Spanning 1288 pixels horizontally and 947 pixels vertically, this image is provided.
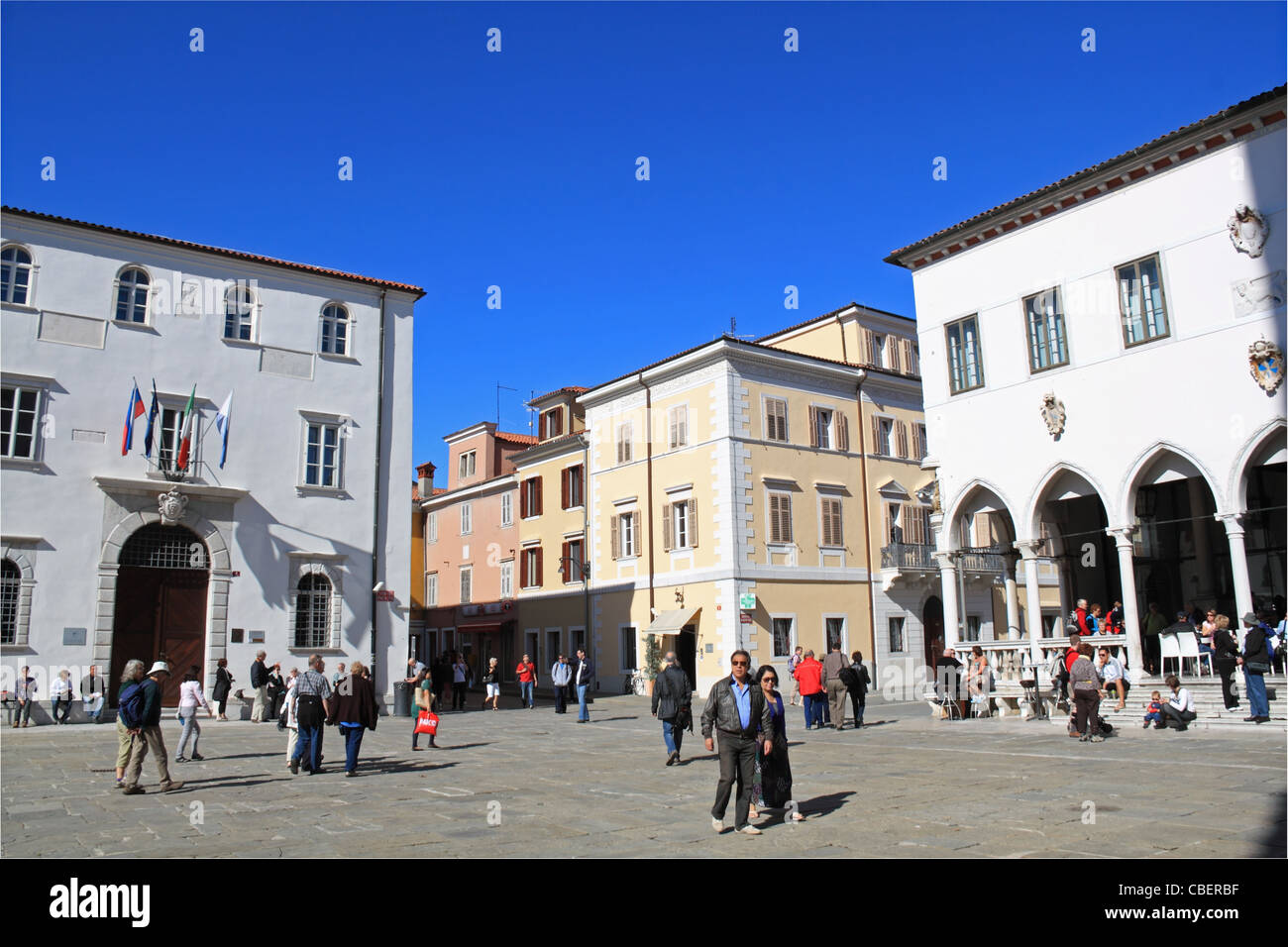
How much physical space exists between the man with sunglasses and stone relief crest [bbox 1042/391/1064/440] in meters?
14.7

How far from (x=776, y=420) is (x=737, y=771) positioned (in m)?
→ 27.8

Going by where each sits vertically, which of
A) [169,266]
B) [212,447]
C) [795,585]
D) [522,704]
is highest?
[169,266]

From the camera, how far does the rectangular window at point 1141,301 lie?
20.0 m

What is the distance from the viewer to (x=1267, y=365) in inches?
714

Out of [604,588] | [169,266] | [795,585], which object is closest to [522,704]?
[604,588]

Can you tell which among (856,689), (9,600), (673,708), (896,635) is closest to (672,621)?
(896,635)

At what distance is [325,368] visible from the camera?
94.1 ft

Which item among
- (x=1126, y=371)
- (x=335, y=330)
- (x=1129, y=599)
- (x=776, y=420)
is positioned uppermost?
(x=335, y=330)

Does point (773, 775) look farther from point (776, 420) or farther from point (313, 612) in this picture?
point (776, 420)

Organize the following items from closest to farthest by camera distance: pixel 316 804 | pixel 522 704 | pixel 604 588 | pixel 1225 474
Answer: pixel 316 804, pixel 1225 474, pixel 522 704, pixel 604 588

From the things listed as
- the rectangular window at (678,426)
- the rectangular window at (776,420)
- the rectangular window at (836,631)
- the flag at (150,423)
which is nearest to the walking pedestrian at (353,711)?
the flag at (150,423)

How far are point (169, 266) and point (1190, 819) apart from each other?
26.5 metres

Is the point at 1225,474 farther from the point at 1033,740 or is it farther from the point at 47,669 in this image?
the point at 47,669

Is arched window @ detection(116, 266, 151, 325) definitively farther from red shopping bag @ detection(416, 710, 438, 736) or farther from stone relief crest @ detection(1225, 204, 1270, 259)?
stone relief crest @ detection(1225, 204, 1270, 259)
